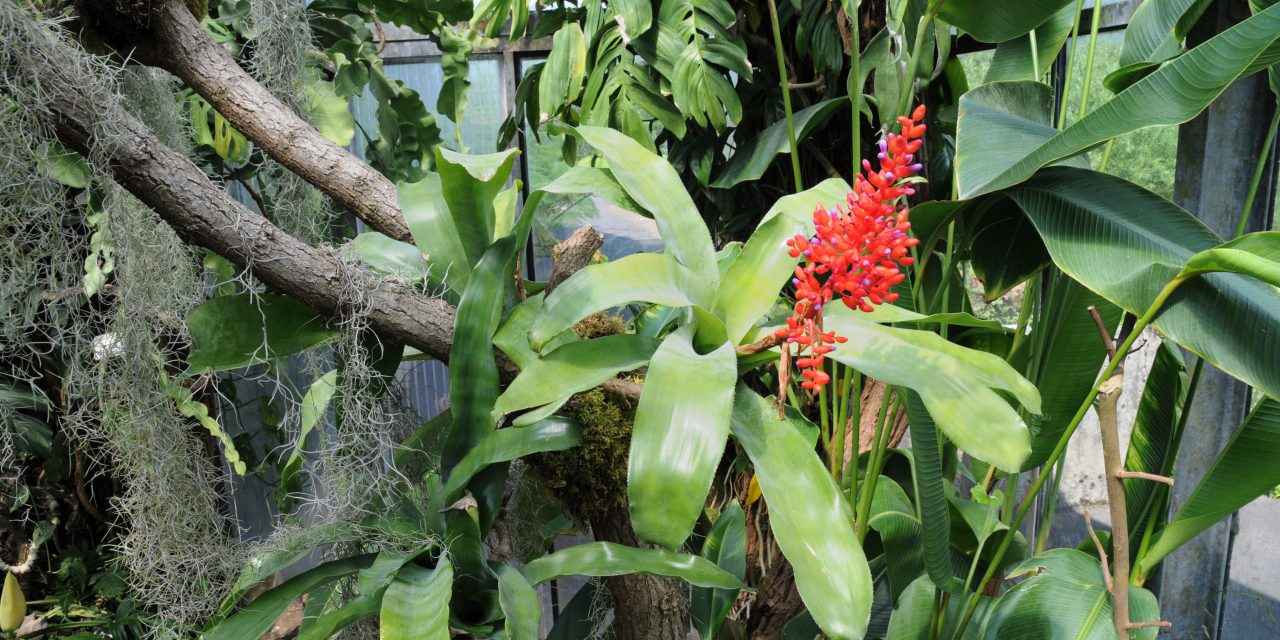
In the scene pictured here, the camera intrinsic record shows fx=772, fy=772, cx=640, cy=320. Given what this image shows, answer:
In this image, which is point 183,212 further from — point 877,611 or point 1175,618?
point 1175,618

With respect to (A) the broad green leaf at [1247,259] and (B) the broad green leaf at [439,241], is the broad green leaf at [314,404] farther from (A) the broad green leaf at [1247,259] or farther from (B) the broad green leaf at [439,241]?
(A) the broad green leaf at [1247,259]

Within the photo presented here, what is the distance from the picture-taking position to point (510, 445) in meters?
0.84

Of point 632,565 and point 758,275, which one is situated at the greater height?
point 758,275

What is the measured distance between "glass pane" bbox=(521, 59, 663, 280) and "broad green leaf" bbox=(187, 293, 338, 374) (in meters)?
1.27

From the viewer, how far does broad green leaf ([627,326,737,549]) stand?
2.20ft

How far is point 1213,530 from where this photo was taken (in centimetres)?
137

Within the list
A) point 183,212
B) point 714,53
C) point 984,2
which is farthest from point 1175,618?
point 183,212

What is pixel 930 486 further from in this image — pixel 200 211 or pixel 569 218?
pixel 569 218

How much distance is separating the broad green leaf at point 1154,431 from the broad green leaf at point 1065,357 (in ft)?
0.34

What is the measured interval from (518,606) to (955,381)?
51cm

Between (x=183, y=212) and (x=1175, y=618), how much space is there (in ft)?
5.60

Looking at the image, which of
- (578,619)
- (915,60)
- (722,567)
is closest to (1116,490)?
(722,567)

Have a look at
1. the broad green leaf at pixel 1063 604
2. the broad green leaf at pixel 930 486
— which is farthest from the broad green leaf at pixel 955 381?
the broad green leaf at pixel 1063 604

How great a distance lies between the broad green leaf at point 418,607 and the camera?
762 mm
